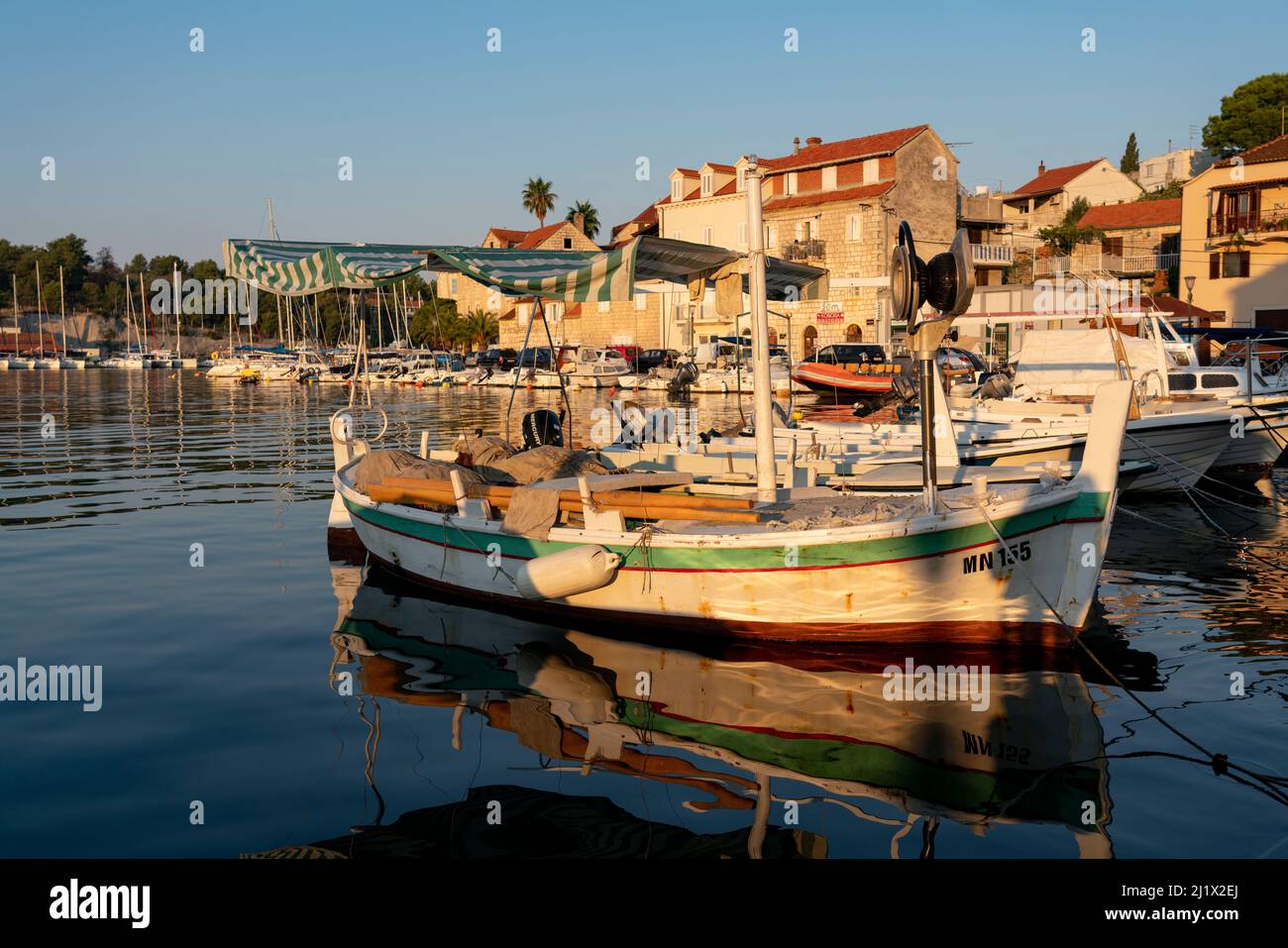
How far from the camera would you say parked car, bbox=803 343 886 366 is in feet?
141

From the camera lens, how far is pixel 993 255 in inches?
2457

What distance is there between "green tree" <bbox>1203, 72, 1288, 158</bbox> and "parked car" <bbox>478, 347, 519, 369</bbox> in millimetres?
47737

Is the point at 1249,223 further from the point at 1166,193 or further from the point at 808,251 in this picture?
the point at 1166,193

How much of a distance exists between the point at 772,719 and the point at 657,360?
57567mm

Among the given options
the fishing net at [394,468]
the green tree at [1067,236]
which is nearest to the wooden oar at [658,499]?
the fishing net at [394,468]

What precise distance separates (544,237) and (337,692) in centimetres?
7988

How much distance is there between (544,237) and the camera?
8650cm

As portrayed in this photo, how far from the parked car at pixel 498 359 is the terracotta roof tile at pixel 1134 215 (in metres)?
39.9

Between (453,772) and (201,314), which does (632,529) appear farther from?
(201,314)

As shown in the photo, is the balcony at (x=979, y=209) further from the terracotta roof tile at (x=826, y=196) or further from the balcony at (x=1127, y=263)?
the terracotta roof tile at (x=826, y=196)

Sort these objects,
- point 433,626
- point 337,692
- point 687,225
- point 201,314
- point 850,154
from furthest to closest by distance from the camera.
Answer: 1. point 201,314
2. point 687,225
3. point 850,154
4. point 433,626
5. point 337,692

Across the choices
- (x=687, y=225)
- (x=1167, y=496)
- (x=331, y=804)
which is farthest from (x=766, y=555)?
(x=687, y=225)

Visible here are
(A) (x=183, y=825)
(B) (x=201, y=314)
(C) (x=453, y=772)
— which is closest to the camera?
(A) (x=183, y=825)

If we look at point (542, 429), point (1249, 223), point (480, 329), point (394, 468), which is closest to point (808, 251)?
point (1249, 223)
